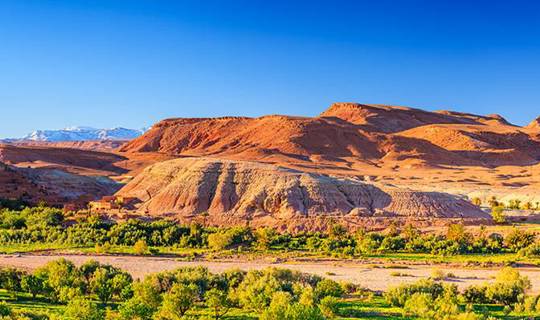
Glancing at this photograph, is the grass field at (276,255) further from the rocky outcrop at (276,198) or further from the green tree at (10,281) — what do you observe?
the green tree at (10,281)

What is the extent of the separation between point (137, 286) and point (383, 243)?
2539cm

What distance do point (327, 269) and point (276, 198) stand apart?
66.5 ft

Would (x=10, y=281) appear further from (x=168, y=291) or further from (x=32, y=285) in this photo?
(x=168, y=291)

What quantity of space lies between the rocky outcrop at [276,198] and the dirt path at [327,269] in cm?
1485

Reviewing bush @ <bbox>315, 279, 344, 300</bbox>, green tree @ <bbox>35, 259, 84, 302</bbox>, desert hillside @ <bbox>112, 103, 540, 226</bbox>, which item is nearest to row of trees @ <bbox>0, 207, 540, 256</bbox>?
desert hillside @ <bbox>112, 103, 540, 226</bbox>

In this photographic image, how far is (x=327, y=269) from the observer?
37.6 m

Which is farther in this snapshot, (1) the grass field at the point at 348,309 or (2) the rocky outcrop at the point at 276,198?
(2) the rocky outcrop at the point at 276,198

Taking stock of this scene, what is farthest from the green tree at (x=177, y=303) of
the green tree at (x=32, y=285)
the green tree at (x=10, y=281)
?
the green tree at (x=10, y=281)

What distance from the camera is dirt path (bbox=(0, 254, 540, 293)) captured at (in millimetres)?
33875

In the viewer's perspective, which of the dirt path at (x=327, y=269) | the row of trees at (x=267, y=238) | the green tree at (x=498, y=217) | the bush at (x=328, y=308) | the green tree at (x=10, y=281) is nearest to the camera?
the bush at (x=328, y=308)

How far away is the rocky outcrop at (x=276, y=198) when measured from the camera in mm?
56156

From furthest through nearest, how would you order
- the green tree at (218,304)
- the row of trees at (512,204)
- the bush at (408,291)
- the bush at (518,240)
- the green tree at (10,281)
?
1. the row of trees at (512,204)
2. the bush at (518,240)
3. the green tree at (10,281)
4. the bush at (408,291)
5. the green tree at (218,304)

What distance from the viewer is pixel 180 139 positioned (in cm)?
15550

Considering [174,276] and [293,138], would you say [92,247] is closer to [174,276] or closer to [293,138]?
[174,276]
